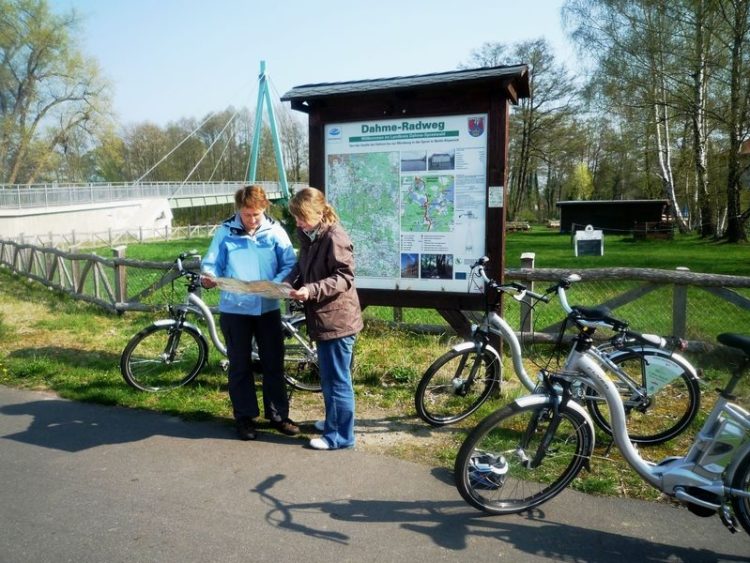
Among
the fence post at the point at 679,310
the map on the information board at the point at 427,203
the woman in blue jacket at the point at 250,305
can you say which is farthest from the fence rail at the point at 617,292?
the woman in blue jacket at the point at 250,305

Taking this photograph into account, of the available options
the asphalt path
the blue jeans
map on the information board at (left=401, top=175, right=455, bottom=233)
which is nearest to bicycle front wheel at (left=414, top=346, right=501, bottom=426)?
the blue jeans

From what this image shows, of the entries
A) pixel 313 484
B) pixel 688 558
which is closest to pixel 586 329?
pixel 688 558

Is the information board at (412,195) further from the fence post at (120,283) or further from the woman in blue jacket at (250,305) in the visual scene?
the fence post at (120,283)

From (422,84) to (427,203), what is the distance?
1019 mm

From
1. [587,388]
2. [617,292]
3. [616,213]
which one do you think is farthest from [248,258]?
[616,213]

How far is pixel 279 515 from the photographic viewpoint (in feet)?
10.8

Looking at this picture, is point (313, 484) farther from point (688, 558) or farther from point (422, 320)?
point (422, 320)

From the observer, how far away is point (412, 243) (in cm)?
530

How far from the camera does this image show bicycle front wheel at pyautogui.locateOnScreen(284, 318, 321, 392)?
17.8ft

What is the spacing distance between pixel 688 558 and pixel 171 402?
4.12 meters

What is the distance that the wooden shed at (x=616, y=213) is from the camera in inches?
1383

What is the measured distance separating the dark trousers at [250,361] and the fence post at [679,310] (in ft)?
14.3

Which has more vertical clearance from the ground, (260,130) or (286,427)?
(260,130)

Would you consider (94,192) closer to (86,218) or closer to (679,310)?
(86,218)
